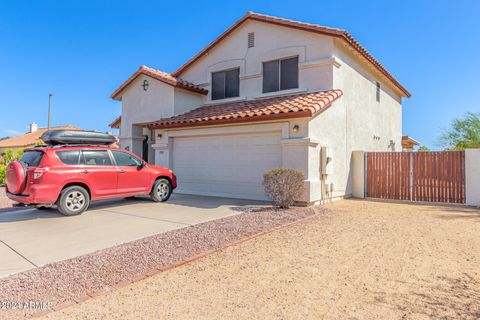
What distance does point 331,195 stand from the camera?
11.2m

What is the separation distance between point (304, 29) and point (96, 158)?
9191 mm

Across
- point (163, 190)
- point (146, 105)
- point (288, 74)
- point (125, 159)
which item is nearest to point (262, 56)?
point (288, 74)

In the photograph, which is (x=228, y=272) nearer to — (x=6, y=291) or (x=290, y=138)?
(x=6, y=291)

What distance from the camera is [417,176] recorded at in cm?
1153

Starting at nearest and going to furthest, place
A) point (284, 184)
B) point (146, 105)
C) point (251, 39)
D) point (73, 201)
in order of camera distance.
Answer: point (73, 201), point (284, 184), point (251, 39), point (146, 105)

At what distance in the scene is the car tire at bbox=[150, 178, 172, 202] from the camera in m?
10.1

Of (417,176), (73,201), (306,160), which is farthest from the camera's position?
(417,176)

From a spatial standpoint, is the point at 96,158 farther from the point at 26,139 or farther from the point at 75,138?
the point at 26,139

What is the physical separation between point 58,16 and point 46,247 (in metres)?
16.9

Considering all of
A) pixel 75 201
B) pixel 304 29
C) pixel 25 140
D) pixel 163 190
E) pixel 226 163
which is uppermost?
pixel 304 29

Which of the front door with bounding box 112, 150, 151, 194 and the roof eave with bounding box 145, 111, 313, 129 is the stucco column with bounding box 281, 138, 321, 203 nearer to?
the roof eave with bounding box 145, 111, 313, 129

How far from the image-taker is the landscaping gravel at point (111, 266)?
11.9ft

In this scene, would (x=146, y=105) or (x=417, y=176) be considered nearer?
(x=417, y=176)

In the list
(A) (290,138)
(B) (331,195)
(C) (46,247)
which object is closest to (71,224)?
(C) (46,247)
